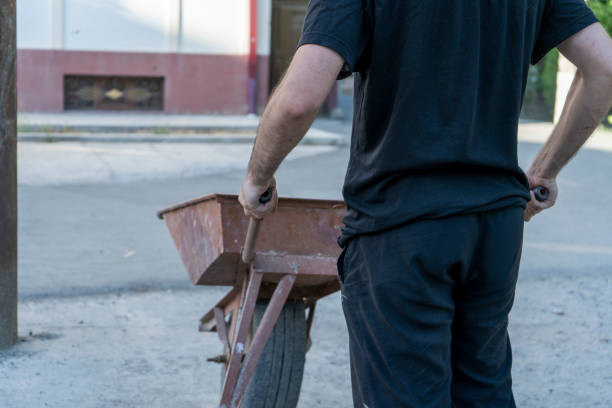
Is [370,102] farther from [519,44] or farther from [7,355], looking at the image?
[7,355]

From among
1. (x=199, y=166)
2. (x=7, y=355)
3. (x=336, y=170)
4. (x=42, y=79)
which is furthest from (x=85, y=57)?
(x=7, y=355)

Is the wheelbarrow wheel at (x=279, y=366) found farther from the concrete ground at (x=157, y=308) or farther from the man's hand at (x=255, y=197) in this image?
the man's hand at (x=255, y=197)

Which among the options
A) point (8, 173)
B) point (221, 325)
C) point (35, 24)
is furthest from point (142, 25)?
point (221, 325)

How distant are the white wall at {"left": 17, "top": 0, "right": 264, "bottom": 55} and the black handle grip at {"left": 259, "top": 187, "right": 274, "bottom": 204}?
1167 centimetres

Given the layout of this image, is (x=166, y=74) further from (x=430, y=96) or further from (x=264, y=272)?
(x=430, y=96)

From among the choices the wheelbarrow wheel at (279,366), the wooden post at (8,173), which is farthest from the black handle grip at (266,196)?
the wooden post at (8,173)

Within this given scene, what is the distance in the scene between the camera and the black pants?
200cm

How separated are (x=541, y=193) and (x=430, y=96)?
72 cm

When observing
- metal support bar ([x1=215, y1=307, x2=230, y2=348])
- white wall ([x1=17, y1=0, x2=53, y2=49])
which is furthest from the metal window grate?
metal support bar ([x1=215, y1=307, x2=230, y2=348])

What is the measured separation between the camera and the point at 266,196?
2.32m

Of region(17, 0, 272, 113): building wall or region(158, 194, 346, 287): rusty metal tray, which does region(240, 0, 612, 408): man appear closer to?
region(158, 194, 346, 287): rusty metal tray

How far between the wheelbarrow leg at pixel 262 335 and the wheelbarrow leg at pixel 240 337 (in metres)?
0.02

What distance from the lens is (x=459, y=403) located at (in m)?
2.23

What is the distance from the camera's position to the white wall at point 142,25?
1312cm
